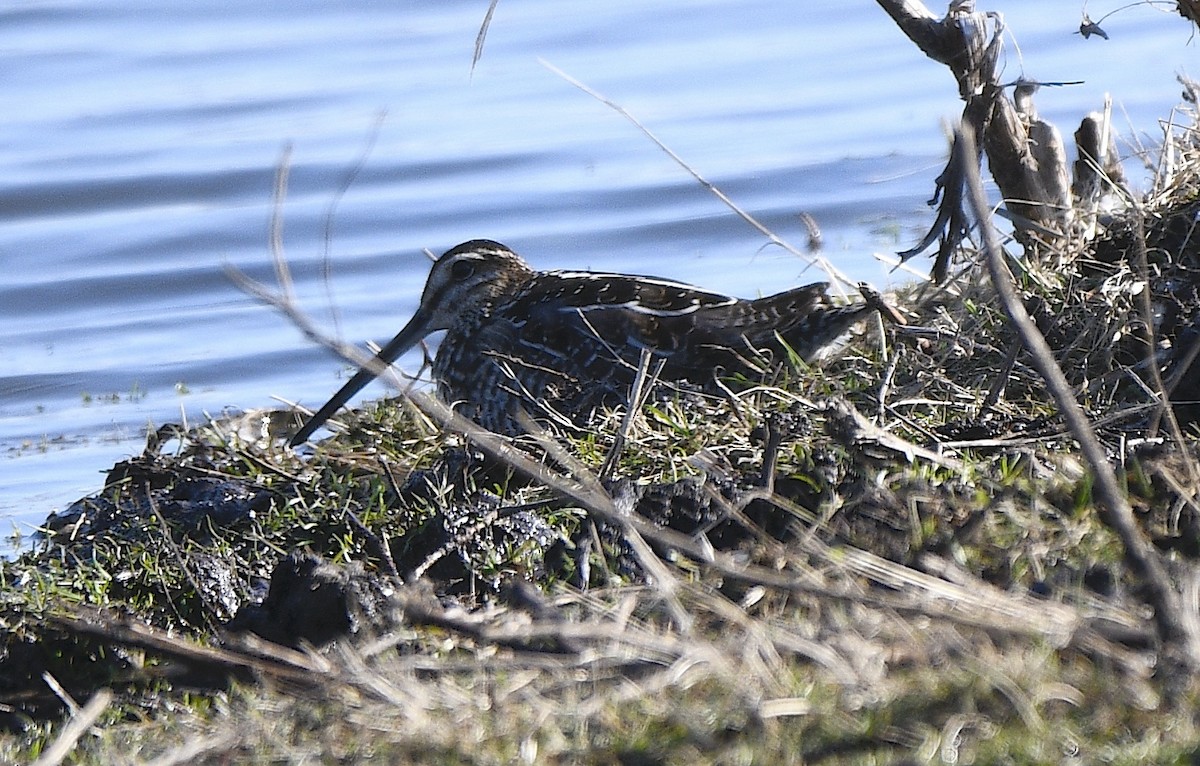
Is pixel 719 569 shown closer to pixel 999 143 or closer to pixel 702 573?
pixel 702 573

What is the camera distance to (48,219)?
1144 centimetres

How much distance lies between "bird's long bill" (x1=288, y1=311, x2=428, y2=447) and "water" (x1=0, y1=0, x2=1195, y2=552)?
1.33 meters

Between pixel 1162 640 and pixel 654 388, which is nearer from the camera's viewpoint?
pixel 1162 640

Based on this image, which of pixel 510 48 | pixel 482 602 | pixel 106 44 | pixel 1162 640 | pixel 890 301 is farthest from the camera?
pixel 106 44

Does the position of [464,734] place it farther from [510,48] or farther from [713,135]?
[510,48]

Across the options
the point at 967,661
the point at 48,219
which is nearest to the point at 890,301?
the point at 967,661

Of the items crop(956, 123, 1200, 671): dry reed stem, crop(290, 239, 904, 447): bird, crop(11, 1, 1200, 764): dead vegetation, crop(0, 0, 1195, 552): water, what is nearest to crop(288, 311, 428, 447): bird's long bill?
crop(290, 239, 904, 447): bird

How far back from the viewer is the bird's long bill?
623cm

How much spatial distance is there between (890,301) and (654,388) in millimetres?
1001

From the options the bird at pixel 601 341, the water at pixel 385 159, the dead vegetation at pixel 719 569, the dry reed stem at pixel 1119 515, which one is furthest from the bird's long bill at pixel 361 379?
the dry reed stem at pixel 1119 515

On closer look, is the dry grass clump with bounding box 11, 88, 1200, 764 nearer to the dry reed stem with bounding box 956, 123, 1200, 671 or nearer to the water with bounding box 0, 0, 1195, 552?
the dry reed stem with bounding box 956, 123, 1200, 671

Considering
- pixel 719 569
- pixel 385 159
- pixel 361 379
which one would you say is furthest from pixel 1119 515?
pixel 385 159

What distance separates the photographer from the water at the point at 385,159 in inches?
361

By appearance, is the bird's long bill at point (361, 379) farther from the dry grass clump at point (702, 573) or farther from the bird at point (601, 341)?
the dry grass clump at point (702, 573)
